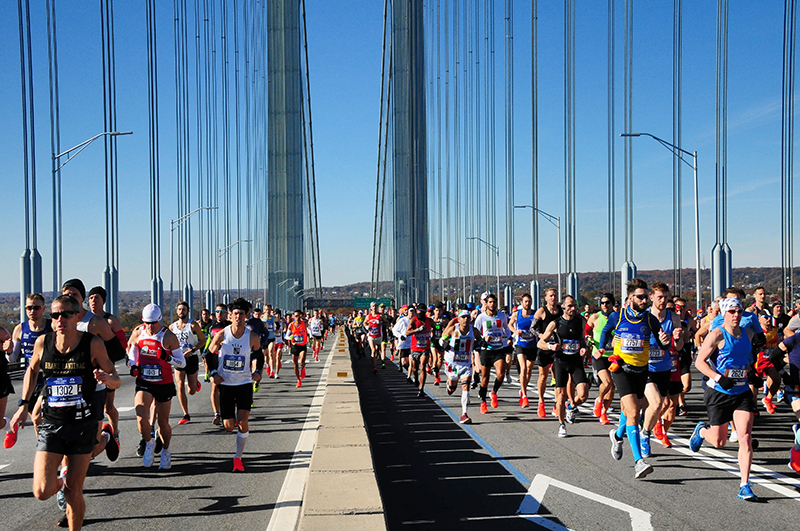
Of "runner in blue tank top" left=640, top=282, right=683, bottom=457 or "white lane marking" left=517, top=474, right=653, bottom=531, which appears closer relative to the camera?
"white lane marking" left=517, top=474, right=653, bottom=531

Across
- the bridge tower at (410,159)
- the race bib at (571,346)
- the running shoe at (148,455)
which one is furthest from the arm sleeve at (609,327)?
the bridge tower at (410,159)

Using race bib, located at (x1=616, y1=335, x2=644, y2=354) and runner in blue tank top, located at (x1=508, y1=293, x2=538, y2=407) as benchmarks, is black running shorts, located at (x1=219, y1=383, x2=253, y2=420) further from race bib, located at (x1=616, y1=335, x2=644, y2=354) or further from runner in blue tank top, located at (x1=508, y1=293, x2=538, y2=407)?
runner in blue tank top, located at (x1=508, y1=293, x2=538, y2=407)

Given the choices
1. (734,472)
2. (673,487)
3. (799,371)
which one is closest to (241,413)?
(673,487)

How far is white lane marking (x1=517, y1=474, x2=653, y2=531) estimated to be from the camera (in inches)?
230

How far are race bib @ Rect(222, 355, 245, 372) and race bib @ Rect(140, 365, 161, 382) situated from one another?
0.71 metres

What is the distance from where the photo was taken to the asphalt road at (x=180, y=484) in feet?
19.7

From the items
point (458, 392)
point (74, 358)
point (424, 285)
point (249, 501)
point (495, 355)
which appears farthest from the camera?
point (424, 285)

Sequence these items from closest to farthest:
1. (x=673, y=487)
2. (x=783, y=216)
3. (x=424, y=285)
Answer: (x=673, y=487)
(x=783, y=216)
(x=424, y=285)

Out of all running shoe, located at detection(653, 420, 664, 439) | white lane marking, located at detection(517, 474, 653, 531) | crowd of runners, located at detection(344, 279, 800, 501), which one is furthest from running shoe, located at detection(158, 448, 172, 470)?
running shoe, located at detection(653, 420, 664, 439)

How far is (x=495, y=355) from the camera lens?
43.9 feet

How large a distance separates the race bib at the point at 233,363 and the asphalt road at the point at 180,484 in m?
0.99

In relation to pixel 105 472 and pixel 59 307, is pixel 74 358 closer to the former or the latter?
pixel 59 307

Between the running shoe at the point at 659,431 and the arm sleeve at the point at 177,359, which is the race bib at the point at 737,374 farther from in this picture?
the arm sleeve at the point at 177,359

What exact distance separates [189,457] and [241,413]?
106cm
